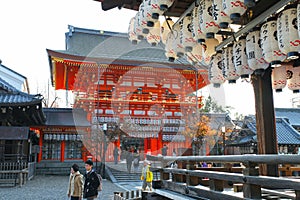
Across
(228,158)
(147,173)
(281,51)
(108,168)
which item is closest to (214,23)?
(281,51)

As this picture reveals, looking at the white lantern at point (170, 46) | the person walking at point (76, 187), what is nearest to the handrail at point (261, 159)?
the white lantern at point (170, 46)

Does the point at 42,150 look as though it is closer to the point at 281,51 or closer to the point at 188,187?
the point at 188,187

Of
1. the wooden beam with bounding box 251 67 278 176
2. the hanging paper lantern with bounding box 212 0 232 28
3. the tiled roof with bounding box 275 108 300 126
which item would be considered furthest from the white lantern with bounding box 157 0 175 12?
the tiled roof with bounding box 275 108 300 126

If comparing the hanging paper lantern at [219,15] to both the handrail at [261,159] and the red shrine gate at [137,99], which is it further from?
the red shrine gate at [137,99]

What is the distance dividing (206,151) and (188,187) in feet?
74.4

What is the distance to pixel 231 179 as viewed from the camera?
12.5ft

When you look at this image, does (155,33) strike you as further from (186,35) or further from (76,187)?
(76,187)

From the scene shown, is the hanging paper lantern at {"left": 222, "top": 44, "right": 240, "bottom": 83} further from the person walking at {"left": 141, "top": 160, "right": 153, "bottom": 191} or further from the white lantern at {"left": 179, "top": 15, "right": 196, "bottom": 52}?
the person walking at {"left": 141, "top": 160, "right": 153, "bottom": 191}

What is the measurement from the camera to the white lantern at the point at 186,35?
5121 millimetres

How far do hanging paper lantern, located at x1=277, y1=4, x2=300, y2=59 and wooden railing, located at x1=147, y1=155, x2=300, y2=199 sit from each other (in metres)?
1.38

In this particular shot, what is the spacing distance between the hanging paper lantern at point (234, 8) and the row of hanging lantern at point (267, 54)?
0.53 meters

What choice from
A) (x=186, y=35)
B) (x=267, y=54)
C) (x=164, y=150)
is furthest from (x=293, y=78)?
(x=164, y=150)

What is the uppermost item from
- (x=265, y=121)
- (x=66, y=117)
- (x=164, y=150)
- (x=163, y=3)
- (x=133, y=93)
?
(x=133, y=93)

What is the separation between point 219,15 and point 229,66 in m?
Result: 1.17
